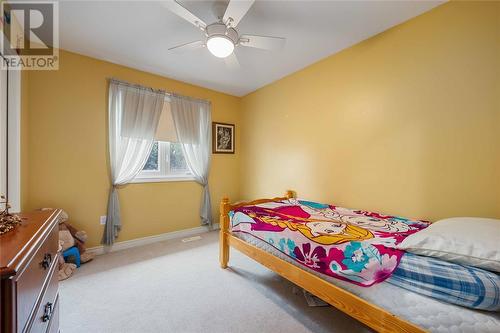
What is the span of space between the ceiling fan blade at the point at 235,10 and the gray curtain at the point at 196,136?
6.04ft

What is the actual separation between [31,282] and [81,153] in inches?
92.1

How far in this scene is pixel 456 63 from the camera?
1.70 meters

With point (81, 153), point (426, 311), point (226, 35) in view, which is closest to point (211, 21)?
point (226, 35)

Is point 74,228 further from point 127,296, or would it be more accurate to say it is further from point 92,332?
point 92,332

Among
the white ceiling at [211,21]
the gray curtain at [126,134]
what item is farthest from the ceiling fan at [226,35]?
the gray curtain at [126,134]

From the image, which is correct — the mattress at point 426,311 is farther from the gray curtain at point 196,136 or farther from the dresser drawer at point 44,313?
the gray curtain at point 196,136

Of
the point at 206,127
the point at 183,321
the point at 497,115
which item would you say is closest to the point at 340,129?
the point at 497,115

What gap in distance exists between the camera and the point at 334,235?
59.8 inches

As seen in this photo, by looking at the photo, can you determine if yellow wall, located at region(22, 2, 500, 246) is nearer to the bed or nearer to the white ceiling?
the white ceiling

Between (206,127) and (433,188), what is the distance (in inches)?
119

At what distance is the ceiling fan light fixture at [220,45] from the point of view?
5.61ft

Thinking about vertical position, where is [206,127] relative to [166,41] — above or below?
below

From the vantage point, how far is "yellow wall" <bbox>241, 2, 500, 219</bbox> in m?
1.60

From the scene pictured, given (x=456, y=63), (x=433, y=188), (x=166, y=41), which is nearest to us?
(x=456, y=63)
